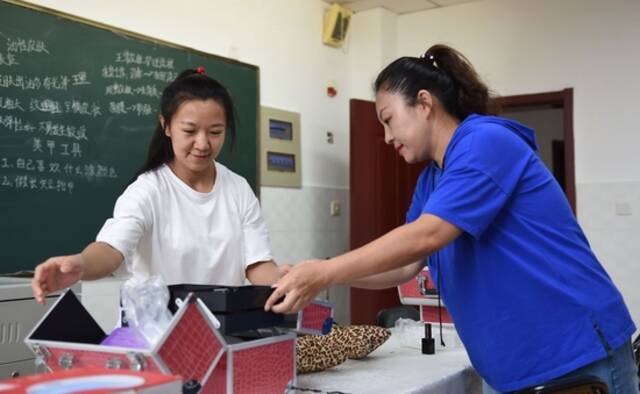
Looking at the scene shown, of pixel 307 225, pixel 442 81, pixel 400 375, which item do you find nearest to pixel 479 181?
pixel 442 81

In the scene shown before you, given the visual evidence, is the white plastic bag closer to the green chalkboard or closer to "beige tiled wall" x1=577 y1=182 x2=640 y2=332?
the green chalkboard

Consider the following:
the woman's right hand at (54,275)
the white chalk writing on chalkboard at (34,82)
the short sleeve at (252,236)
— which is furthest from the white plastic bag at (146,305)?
the white chalk writing on chalkboard at (34,82)

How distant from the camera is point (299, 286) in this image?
1250 millimetres

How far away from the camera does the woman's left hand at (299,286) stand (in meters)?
1.25

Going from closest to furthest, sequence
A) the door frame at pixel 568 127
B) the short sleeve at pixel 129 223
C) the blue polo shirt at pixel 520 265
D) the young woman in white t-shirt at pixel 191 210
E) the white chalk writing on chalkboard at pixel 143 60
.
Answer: the blue polo shirt at pixel 520 265
the short sleeve at pixel 129 223
the young woman in white t-shirt at pixel 191 210
the white chalk writing on chalkboard at pixel 143 60
the door frame at pixel 568 127

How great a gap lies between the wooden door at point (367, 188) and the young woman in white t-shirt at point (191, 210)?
2988 millimetres

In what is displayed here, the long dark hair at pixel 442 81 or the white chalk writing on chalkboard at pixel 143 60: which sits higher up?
the white chalk writing on chalkboard at pixel 143 60

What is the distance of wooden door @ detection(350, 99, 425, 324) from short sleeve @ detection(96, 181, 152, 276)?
3.22m

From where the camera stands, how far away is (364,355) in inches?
72.8

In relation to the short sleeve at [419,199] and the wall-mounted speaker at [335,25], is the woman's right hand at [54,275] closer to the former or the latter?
the short sleeve at [419,199]

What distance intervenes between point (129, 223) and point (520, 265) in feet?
2.84

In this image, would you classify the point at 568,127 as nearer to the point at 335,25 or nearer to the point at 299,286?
the point at 335,25

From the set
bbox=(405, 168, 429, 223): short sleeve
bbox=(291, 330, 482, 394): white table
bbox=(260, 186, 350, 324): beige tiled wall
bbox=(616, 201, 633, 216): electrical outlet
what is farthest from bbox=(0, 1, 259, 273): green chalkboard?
bbox=(616, 201, 633, 216): electrical outlet

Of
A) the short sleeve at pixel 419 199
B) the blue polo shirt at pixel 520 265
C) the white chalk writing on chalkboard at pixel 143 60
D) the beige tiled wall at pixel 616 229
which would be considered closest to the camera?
the blue polo shirt at pixel 520 265
